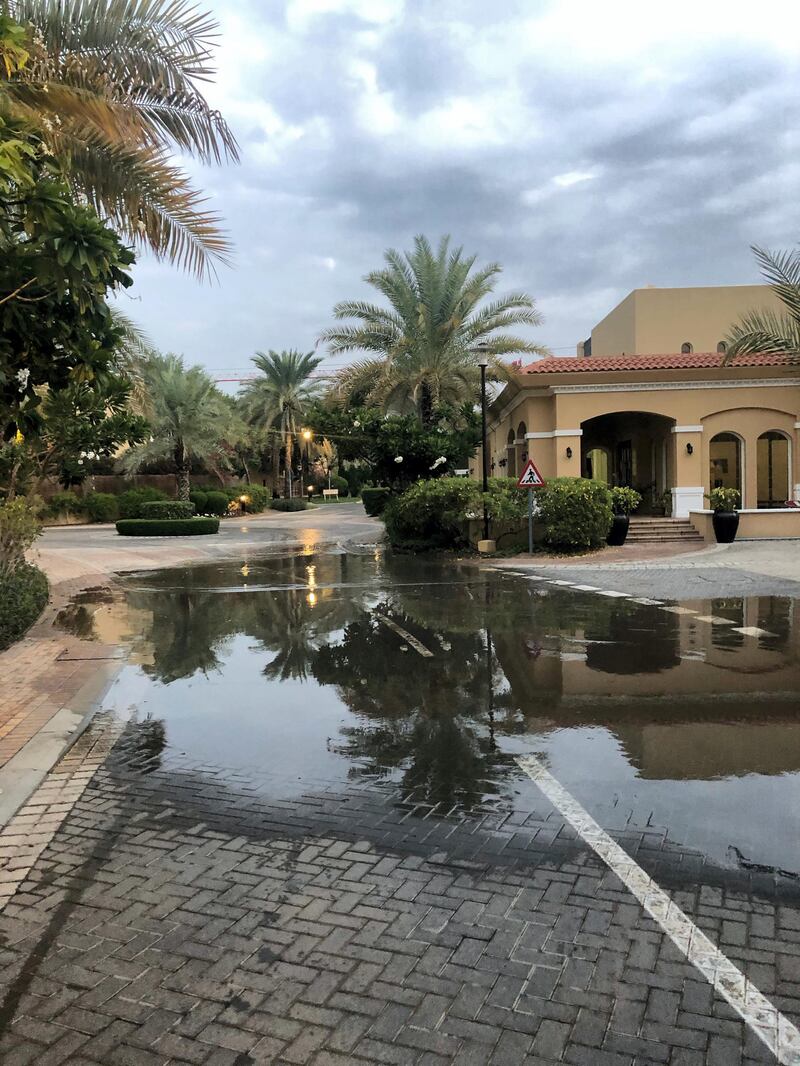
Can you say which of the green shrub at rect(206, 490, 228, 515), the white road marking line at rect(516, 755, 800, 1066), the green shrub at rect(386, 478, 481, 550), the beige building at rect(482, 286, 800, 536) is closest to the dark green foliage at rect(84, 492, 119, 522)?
the green shrub at rect(206, 490, 228, 515)

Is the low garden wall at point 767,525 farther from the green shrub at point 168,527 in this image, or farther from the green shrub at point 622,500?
the green shrub at point 168,527

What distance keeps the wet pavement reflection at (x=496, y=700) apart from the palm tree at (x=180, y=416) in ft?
94.4

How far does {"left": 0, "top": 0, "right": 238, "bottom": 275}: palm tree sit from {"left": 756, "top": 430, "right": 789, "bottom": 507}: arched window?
22.1m

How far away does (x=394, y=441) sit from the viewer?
25078 millimetres

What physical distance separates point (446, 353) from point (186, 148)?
55.1ft

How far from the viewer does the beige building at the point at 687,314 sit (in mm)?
33875

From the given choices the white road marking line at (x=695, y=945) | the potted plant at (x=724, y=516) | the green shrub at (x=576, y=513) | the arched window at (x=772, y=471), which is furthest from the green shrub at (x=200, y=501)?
the white road marking line at (x=695, y=945)

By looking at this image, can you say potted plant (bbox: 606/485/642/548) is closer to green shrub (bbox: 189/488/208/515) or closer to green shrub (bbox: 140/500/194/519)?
green shrub (bbox: 140/500/194/519)

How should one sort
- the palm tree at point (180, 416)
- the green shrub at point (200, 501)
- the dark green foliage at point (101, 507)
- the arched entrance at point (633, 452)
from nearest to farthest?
the arched entrance at point (633, 452), the palm tree at point (180, 416), the dark green foliage at point (101, 507), the green shrub at point (200, 501)

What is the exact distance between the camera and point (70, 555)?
24312mm

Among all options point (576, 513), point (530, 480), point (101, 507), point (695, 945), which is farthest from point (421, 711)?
point (101, 507)

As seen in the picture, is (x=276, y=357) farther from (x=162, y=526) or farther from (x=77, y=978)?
(x=77, y=978)

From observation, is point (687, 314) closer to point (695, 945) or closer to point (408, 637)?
point (408, 637)

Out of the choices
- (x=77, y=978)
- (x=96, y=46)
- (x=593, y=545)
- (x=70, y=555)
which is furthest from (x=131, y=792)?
(x=70, y=555)
